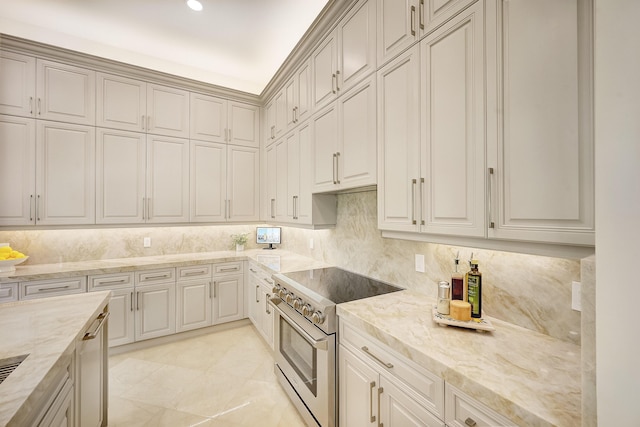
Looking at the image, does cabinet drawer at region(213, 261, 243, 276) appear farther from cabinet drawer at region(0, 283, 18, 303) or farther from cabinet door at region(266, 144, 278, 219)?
cabinet drawer at region(0, 283, 18, 303)

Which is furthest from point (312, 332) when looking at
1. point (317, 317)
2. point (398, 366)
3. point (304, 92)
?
point (304, 92)

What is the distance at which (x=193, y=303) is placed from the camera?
10.4 feet

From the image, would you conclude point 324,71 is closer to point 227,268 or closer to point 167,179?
point 167,179

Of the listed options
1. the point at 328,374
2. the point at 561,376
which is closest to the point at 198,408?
the point at 328,374

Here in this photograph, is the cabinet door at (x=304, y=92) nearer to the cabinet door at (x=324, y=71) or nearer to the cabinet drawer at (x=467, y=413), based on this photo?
the cabinet door at (x=324, y=71)

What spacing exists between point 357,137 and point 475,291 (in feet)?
4.02

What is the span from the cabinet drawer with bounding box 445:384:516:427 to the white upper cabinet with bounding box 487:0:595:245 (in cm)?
62

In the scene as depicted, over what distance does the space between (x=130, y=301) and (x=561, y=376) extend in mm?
3548

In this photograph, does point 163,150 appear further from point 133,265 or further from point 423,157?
point 423,157

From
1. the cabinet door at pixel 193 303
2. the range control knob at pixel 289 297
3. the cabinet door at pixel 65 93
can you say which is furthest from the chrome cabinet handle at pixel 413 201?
the cabinet door at pixel 65 93

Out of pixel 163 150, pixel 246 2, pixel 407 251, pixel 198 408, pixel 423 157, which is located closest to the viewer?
pixel 423 157

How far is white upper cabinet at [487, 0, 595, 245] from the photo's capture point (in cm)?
86

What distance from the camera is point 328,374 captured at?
5.13 ft

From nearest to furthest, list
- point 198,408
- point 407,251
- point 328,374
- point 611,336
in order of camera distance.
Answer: point 611,336 → point 328,374 → point 407,251 → point 198,408
